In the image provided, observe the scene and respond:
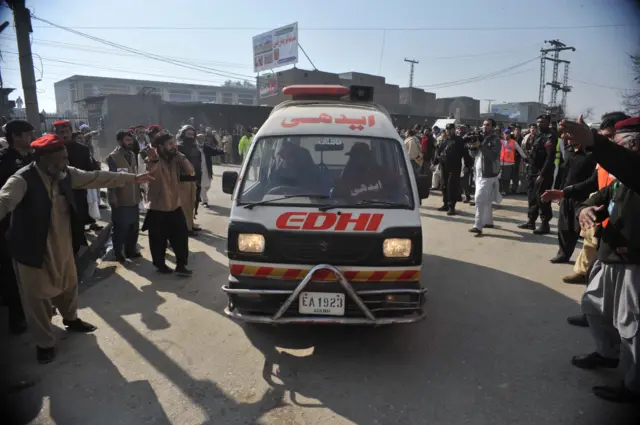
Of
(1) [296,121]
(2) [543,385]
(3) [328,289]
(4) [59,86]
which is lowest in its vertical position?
(2) [543,385]

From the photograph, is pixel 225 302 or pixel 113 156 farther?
pixel 113 156

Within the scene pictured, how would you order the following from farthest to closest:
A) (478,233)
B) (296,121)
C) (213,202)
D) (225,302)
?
(213,202), (478,233), (225,302), (296,121)

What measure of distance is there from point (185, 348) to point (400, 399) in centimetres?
196

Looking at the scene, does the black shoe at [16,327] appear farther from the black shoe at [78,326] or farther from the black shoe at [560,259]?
the black shoe at [560,259]

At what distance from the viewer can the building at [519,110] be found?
59634mm

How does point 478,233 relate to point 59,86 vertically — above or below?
below

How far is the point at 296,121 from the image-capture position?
14.3ft

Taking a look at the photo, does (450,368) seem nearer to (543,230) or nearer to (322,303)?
(322,303)

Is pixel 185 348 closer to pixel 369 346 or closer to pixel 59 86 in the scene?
pixel 369 346

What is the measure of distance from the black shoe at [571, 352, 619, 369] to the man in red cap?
14.6 ft

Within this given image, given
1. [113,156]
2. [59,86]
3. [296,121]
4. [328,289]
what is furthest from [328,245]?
[59,86]

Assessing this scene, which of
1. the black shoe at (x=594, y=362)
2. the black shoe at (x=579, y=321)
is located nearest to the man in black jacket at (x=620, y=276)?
the black shoe at (x=594, y=362)

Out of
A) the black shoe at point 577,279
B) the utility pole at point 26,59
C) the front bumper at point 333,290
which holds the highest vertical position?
the utility pole at point 26,59

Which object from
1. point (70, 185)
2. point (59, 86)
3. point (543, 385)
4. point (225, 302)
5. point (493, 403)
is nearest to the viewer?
point (493, 403)
